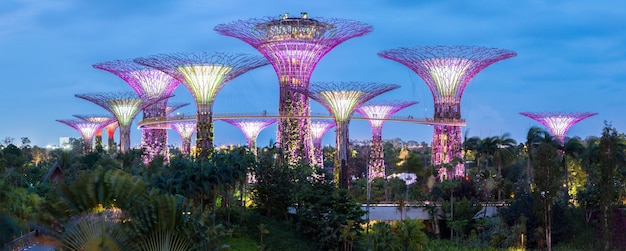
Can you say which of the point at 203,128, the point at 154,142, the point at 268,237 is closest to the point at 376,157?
the point at 203,128

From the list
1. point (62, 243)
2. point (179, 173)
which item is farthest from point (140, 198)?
point (179, 173)

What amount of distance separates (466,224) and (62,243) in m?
26.4

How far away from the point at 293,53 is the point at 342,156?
7844mm

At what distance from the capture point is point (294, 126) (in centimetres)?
4788

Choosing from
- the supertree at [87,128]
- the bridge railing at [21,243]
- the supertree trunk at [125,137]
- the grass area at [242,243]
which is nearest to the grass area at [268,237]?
the grass area at [242,243]

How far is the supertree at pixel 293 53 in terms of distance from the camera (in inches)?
1815

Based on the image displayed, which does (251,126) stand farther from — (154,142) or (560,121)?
(560,121)

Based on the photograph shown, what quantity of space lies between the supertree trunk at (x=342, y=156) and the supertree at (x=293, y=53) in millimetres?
2366

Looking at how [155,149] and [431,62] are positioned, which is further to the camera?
[155,149]

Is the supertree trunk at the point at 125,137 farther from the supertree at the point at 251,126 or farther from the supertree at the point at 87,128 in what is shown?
the supertree at the point at 87,128

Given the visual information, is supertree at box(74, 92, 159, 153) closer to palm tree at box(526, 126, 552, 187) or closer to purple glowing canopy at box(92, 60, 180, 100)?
purple glowing canopy at box(92, 60, 180, 100)

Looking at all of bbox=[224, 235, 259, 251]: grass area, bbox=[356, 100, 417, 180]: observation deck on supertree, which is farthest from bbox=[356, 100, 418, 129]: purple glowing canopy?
bbox=[224, 235, 259, 251]: grass area

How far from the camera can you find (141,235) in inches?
709

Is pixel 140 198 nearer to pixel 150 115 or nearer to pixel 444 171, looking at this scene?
pixel 444 171
